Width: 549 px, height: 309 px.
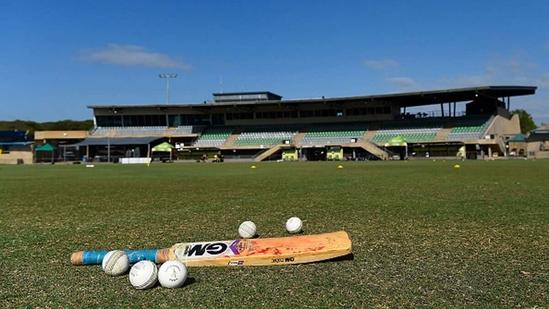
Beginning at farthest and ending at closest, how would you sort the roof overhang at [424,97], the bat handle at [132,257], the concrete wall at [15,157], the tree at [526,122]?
the tree at [526,122], the concrete wall at [15,157], the roof overhang at [424,97], the bat handle at [132,257]

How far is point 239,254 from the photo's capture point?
643cm

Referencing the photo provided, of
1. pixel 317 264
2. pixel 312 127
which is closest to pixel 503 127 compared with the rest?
pixel 312 127

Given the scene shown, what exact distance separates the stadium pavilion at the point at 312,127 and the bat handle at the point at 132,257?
67.3 meters

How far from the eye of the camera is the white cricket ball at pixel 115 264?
5957mm

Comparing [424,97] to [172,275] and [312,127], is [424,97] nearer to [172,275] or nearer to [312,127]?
[312,127]

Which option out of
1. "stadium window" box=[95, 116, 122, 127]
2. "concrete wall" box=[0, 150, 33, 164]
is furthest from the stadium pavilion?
"concrete wall" box=[0, 150, 33, 164]

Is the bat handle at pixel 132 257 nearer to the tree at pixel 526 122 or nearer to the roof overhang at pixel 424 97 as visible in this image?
the roof overhang at pixel 424 97

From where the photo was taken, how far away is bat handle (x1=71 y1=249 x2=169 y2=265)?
6355 millimetres

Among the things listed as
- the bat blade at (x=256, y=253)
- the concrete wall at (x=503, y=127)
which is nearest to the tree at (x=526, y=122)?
the concrete wall at (x=503, y=127)

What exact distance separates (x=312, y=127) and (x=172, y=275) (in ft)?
274

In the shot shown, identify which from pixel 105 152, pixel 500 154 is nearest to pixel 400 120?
pixel 500 154

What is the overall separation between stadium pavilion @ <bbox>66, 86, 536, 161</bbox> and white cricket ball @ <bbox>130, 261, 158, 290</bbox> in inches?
2684

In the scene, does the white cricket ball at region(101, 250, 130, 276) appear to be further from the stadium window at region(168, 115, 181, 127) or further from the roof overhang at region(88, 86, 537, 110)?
the stadium window at region(168, 115, 181, 127)

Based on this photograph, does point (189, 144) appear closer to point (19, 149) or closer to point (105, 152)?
point (105, 152)
